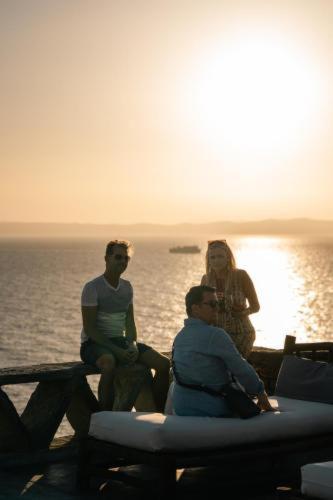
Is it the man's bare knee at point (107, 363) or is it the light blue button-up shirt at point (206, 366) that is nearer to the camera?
the light blue button-up shirt at point (206, 366)

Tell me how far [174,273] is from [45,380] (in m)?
142

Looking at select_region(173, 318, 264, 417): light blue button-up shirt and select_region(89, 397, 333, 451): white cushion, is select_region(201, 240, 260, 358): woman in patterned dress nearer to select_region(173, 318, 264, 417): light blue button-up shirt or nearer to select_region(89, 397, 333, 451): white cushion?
select_region(89, 397, 333, 451): white cushion

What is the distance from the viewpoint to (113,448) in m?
6.47

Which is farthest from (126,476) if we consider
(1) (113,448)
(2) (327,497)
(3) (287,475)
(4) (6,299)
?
(4) (6,299)

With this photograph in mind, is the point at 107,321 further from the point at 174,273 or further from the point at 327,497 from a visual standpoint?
the point at 174,273

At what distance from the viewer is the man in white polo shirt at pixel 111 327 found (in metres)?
7.91

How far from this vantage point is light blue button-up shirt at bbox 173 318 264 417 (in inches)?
255

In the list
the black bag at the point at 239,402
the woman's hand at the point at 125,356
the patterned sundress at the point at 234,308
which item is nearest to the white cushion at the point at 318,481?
the black bag at the point at 239,402

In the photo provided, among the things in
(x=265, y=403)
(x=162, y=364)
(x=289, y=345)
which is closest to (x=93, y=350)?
(x=162, y=364)

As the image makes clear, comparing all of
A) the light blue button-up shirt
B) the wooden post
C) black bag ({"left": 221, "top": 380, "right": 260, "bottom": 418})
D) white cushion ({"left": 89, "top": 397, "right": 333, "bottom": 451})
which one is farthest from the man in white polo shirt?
black bag ({"left": 221, "top": 380, "right": 260, "bottom": 418})

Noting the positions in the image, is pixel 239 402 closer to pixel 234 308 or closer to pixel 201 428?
pixel 201 428

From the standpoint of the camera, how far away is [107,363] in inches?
307

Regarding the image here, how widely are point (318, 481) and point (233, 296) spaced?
3.41 meters

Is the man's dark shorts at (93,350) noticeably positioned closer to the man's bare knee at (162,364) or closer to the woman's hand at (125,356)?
the woman's hand at (125,356)
